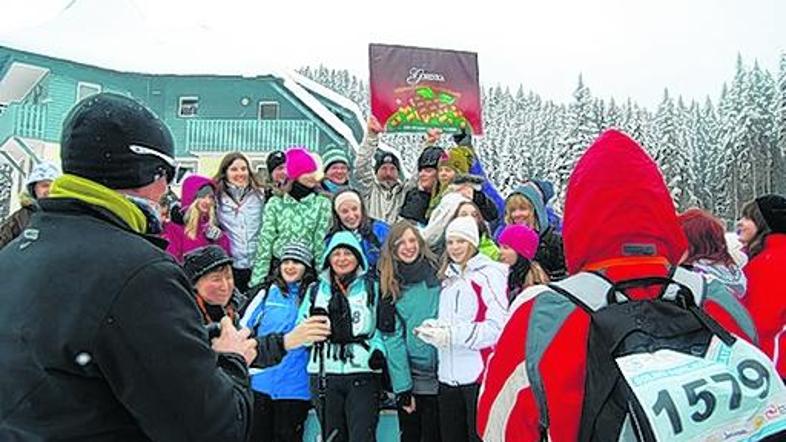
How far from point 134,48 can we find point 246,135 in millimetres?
5629

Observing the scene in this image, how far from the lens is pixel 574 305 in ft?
8.24

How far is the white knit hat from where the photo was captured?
20.7 feet

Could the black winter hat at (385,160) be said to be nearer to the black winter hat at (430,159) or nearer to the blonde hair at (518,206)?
the black winter hat at (430,159)

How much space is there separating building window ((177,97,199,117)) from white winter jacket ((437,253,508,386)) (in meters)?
25.2

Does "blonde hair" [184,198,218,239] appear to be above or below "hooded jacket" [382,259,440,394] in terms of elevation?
above

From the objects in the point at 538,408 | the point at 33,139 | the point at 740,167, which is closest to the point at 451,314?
the point at 538,408

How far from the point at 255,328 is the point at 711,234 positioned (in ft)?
11.5

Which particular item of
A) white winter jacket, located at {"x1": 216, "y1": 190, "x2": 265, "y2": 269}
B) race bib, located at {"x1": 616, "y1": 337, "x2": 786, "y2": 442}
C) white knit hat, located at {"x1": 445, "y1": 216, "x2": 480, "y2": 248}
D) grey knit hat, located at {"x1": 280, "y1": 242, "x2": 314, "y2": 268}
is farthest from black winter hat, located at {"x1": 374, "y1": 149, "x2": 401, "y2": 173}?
race bib, located at {"x1": 616, "y1": 337, "x2": 786, "y2": 442}

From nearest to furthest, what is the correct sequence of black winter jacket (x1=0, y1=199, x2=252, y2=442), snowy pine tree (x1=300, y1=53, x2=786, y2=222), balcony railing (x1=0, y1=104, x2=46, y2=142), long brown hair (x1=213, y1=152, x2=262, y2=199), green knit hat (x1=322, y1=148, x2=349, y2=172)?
black winter jacket (x1=0, y1=199, x2=252, y2=442) < long brown hair (x1=213, y1=152, x2=262, y2=199) < green knit hat (x1=322, y1=148, x2=349, y2=172) < balcony railing (x1=0, y1=104, x2=46, y2=142) < snowy pine tree (x1=300, y1=53, x2=786, y2=222)

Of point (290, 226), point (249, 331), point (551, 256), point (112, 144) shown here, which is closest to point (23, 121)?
point (290, 226)

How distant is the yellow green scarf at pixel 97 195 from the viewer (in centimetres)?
221

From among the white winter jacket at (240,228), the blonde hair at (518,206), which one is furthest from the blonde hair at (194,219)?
the blonde hair at (518,206)

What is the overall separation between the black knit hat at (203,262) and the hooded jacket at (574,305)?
10.0ft

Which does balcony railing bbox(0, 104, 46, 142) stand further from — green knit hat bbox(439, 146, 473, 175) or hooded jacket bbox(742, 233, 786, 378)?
hooded jacket bbox(742, 233, 786, 378)
